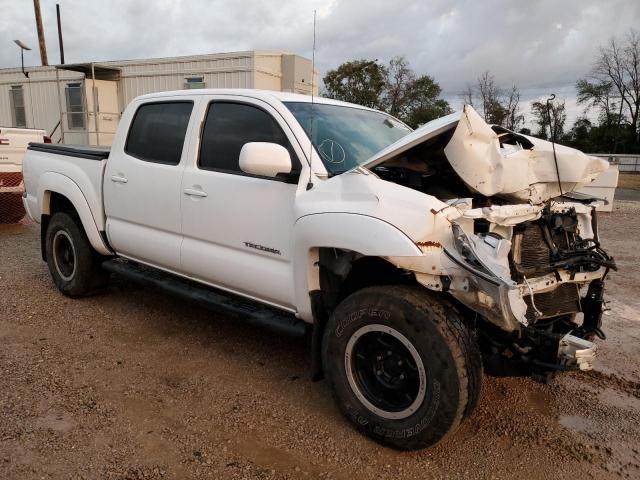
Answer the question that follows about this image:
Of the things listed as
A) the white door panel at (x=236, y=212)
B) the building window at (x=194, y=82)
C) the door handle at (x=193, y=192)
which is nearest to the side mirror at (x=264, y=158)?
the white door panel at (x=236, y=212)

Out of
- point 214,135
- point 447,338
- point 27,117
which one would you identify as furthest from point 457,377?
point 27,117

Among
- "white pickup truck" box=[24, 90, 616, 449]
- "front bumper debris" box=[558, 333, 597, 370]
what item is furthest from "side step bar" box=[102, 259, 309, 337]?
"front bumper debris" box=[558, 333, 597, 370]

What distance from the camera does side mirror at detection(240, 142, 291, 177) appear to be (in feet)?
9.98

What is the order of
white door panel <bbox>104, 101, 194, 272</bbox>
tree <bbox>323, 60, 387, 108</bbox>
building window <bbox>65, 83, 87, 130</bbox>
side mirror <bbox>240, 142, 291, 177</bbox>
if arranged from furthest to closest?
tree <bbox>323, 60, 387, 108</bbox> → building window <bbox>65, 83, 87, 130</bbox> → white door panel <bbox>104, 101, 194, 272</bbox> → side mirror <bbox>240, 142, 291, 177</bbox>

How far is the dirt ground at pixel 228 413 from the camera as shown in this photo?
2.76m

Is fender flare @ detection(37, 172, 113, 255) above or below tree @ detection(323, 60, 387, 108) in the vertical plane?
below

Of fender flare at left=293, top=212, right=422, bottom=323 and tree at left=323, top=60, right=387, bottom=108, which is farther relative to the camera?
tree at left=323, top=60, right=387, bottom=108

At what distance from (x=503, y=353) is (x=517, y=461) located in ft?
1.88

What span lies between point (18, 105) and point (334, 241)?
19.4 metres

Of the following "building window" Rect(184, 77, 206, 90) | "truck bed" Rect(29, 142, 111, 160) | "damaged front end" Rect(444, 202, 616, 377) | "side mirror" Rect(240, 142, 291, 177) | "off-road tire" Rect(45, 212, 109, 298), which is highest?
"building window" Rect(184, 77, 206, 90)

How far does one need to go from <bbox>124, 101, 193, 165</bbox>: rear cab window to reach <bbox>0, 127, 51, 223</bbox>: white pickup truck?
5.06 metres

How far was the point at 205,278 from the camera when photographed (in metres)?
3.93

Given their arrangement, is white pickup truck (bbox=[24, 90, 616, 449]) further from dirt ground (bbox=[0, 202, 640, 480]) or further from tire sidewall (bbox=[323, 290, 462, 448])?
dirt ground (bbox=[0, 202, 640, 480])

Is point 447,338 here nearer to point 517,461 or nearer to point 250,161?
point 517,461
